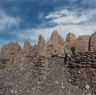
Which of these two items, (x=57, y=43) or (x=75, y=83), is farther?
(x=57, y=43)

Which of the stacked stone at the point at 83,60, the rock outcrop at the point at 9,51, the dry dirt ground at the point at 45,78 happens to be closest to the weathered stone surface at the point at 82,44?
the stacked stone at the point at 83,60

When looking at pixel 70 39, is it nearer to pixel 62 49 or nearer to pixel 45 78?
pixel 62 49

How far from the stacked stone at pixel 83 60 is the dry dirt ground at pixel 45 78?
483 mm

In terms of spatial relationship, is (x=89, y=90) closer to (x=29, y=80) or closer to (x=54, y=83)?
(x=54, y=83)

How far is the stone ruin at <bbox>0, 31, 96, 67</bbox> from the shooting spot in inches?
1801

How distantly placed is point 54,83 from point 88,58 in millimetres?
4791

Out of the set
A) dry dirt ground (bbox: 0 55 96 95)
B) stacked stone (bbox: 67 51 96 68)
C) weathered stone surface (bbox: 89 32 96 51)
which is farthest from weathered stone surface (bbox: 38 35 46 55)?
weathered stone surface (bbox: 89 32 96 51)

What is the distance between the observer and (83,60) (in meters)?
45.8

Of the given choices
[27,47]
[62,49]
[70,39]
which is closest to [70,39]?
[70,39]

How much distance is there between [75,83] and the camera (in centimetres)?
4553

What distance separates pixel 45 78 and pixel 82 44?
19.1 feet

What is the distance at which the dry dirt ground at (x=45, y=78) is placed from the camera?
4469cm

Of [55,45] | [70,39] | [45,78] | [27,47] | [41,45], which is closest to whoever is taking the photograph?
[45,78]

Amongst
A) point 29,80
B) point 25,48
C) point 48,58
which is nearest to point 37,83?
point 29,80
